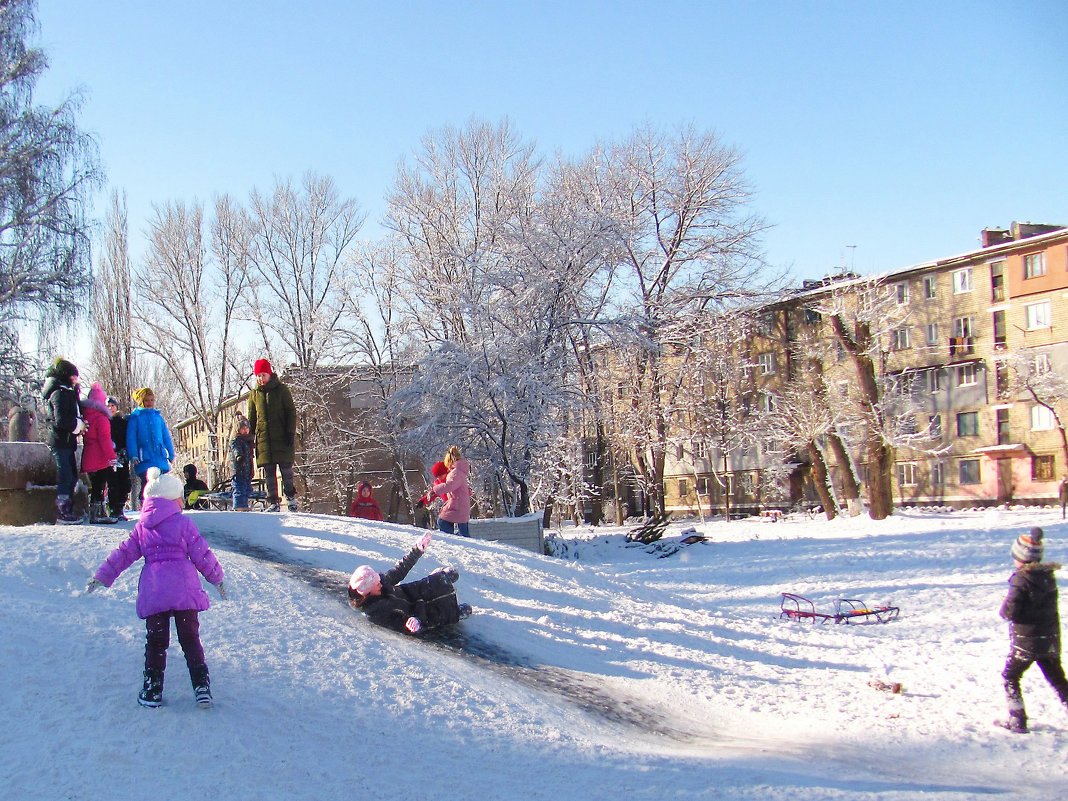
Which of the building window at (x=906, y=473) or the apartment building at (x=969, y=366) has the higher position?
the apartment building at (x=969, y=366)

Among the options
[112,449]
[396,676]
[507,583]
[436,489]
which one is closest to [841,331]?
[436,489]

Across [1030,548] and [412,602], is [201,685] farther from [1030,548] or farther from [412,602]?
[1030,548]

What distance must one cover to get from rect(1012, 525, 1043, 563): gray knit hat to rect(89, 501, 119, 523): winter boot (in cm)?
1032

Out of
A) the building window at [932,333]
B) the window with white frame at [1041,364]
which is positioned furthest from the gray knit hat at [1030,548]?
the building window at [932,333]

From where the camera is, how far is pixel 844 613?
13258 mm

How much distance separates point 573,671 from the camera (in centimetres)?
826

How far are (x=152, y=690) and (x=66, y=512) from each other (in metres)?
6.79

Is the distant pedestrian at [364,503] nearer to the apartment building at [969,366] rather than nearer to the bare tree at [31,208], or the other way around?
the bare tree at [31,208]

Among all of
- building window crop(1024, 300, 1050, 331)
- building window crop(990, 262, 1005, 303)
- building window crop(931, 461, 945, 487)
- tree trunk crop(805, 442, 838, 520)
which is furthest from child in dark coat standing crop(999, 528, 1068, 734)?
building window crop(990, 262, 1005, 303)

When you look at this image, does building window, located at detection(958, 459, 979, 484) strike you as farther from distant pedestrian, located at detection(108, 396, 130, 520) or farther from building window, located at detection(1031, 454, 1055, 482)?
distant pedestrian, located at detection(108, 396, 130, 520)

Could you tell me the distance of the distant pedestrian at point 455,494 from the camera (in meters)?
14.5

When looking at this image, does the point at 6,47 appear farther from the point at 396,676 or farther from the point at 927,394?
the point at 927,394

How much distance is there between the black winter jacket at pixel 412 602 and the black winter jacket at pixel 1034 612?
4.79 metres

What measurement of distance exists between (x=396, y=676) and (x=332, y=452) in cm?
3523
